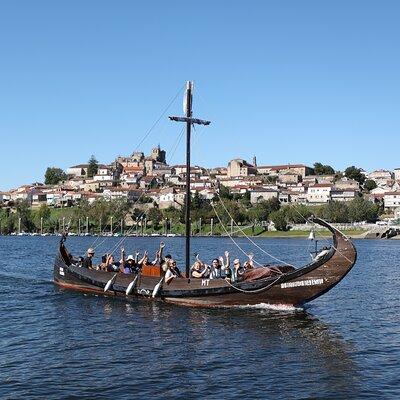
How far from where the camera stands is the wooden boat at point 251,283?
3038 cm

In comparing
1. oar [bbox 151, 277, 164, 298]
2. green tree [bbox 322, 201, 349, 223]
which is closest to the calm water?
oar [bbox 151, 277, 164, 298]

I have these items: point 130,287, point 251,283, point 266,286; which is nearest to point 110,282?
point 130,287

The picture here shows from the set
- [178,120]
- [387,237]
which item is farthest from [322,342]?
[387,237]

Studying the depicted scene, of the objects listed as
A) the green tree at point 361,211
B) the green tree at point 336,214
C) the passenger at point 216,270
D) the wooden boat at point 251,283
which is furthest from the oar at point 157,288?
the green tree at point 361,211

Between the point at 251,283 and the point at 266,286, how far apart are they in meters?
0.78

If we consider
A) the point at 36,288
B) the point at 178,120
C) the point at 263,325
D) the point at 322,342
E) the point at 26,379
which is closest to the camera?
the point at 26,379

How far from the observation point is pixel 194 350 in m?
24.1

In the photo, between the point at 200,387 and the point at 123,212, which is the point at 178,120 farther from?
the point at 123,212

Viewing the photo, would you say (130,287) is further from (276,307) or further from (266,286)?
(276,307)

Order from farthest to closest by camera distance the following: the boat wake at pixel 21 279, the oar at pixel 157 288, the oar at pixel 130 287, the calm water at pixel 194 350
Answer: the boat wake at pixel 21 279 → the oar at pixel 130 287 → the oar at pixel 157 288 → the calm water at pixel 194 350

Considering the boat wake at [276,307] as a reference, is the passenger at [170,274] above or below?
above

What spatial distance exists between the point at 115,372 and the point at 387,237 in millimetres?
156437

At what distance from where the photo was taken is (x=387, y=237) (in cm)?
16800

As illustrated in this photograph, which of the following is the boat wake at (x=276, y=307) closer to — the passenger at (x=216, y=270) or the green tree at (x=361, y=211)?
the passenger at (x=216, y=270)
